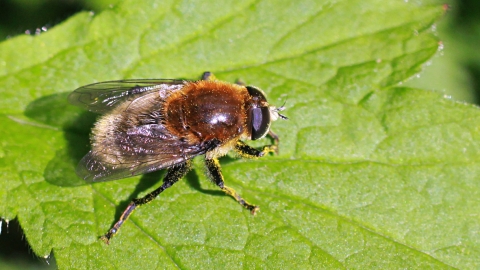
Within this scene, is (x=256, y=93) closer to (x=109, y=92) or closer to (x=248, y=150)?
(x=248, y=150)

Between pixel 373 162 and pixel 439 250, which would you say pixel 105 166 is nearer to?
pixel 373 162

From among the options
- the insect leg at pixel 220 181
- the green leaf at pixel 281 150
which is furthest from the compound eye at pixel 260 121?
the insect leg at pixel 220 181

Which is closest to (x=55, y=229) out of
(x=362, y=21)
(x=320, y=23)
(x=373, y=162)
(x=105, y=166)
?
(x=105, y=166)

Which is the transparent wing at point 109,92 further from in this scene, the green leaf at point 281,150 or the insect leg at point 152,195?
the insect leg at point 152,195

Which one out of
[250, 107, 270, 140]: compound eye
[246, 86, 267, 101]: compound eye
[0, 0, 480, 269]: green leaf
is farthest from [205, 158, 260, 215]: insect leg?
[246, 86, 267, 101]: compound eye

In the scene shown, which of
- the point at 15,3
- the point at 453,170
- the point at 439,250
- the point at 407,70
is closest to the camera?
the point at 439,250
